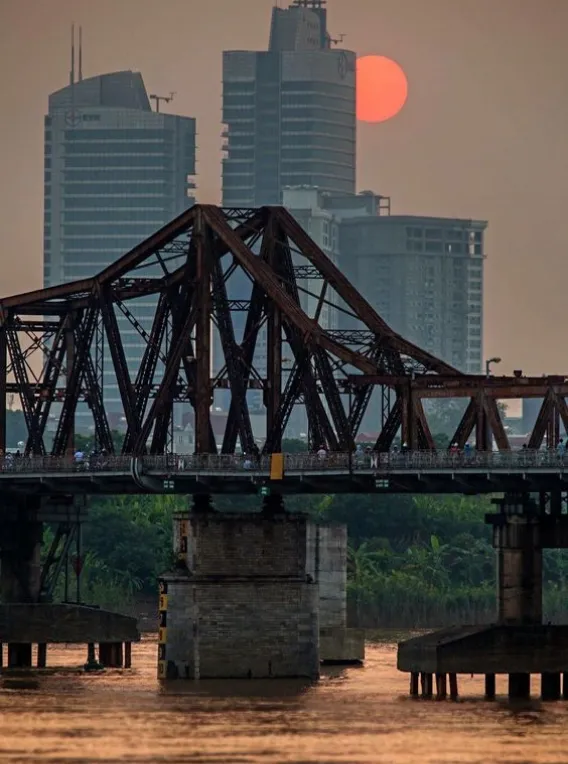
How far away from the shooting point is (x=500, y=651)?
145625 mm

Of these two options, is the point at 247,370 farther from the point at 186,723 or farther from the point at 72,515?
the point at 186,723

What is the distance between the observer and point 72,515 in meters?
184

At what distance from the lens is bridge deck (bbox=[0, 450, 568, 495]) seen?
151m

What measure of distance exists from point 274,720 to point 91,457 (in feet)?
141

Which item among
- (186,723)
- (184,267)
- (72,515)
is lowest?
(186,723)

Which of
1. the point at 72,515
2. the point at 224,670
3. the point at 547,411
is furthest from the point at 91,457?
the point at 547,411

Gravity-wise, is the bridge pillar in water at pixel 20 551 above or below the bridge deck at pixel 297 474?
below

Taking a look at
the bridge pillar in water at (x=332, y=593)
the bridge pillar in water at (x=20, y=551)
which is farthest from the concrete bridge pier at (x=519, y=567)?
the bridge pillar in water at (x=20, y=551)

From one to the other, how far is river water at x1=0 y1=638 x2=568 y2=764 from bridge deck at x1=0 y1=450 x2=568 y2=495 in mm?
11225

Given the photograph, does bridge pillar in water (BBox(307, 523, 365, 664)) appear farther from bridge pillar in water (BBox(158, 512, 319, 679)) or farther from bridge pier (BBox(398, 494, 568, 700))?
bridge pier (BBox(398, 494, 568, 700))

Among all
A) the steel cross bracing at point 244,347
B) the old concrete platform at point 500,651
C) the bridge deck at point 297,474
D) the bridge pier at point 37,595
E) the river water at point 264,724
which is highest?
the steel cross bracing at point 244,347

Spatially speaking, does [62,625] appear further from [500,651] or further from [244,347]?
[500,651]

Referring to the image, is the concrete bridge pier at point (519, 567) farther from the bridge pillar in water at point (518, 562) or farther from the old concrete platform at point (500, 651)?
the old concrete platform at point (500, 651)

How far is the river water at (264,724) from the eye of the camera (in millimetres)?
122938
